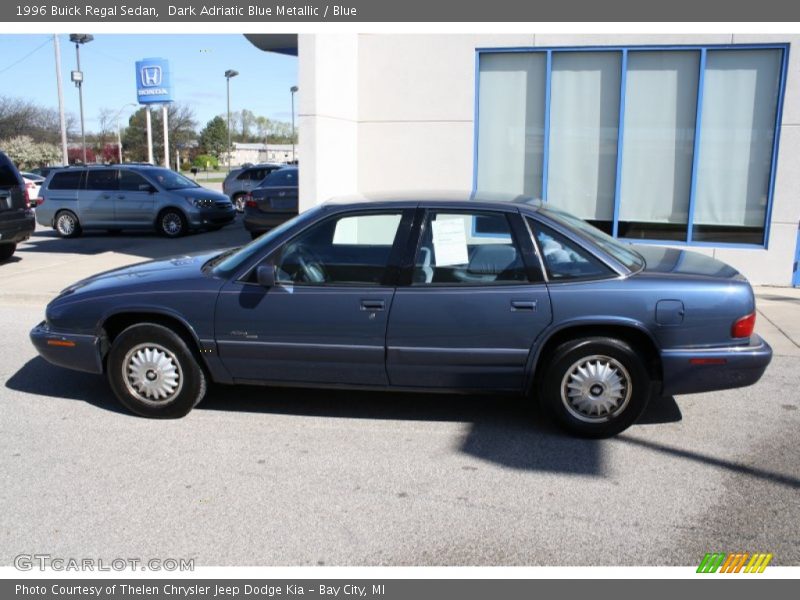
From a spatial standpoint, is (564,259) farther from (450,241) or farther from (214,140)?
(214,140)

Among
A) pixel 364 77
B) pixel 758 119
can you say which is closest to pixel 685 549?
pixel 758 119

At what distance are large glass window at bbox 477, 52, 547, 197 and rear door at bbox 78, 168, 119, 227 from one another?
31.7 ft

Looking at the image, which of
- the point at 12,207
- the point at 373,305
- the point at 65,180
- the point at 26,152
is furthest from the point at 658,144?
the point at 26,152

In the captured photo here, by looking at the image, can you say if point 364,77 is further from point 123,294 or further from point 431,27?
point 123,294

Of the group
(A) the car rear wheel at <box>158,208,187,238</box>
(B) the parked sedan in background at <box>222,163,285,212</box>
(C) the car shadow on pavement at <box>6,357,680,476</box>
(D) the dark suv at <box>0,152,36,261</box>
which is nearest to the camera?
(C) the car shadow on pavement at <box>6,357,680,476</box>

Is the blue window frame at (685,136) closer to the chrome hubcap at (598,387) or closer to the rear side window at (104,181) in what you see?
the chrome hubcap at (598,387)

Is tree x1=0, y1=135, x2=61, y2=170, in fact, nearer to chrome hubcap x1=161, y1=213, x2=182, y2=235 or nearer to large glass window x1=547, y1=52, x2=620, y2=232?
chrome hubcap x1=161, y1=213, x2=182, y2=235

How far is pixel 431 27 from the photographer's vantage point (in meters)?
10.3

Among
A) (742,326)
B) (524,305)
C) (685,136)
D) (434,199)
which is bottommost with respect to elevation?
(742,326)

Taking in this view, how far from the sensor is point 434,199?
5090mm

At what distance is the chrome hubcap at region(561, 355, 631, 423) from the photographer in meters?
4.71

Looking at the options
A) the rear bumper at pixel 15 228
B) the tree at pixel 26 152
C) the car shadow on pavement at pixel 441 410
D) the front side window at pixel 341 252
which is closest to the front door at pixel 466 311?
the front side window at pixel 341 252

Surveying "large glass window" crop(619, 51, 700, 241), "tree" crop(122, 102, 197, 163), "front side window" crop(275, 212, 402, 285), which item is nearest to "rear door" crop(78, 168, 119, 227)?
"large glass window" crop(619, 51, 700, 241)

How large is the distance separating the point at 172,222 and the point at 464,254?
12.9 metres
